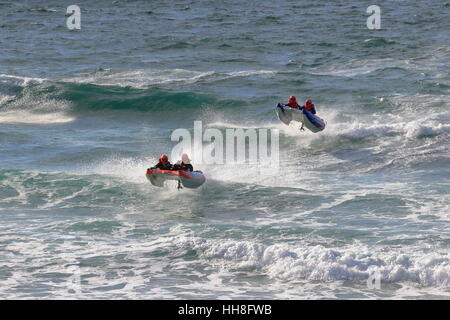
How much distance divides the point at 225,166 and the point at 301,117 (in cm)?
434

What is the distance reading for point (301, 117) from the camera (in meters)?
30.4

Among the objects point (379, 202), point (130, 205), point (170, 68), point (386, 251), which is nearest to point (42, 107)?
point (170, 68)

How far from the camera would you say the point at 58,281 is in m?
17.2

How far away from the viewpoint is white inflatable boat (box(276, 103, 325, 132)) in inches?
1187

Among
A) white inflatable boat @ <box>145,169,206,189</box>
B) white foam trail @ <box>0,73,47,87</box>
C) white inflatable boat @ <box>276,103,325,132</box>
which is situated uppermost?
white foam trail @ <box>0,73,47,87</box>

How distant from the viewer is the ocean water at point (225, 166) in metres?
17.6

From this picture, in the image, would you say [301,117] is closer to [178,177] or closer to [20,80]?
[178,177]

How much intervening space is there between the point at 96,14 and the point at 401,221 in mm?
45083

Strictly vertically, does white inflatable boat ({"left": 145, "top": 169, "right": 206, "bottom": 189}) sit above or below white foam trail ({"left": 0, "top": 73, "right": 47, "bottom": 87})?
below

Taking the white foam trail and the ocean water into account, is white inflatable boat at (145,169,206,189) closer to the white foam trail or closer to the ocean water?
the ocean water

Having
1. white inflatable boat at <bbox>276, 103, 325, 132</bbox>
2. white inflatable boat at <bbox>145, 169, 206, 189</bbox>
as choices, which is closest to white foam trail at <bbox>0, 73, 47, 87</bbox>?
white inflatable boat at <bbox>276, 103, 325, 132</bbox>

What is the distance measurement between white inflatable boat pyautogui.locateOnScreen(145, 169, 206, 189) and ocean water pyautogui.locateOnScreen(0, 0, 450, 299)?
433mm

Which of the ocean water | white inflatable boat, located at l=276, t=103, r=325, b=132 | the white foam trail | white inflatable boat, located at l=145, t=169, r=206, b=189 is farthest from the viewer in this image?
the white foam trail

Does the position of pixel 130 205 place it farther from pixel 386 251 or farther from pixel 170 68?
pixel 170 68
